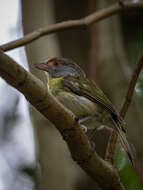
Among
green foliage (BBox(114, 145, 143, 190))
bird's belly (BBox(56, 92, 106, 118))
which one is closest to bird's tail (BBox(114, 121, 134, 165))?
green foliage (BBox(114, 145, 143, 190))

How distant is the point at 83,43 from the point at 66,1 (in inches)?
23.4

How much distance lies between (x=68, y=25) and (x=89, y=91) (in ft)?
2.00

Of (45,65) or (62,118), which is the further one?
(45,65)

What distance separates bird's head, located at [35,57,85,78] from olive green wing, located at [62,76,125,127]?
13.8 inches

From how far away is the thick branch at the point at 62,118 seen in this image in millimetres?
2312

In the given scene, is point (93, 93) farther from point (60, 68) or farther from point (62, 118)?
point (62, 118)

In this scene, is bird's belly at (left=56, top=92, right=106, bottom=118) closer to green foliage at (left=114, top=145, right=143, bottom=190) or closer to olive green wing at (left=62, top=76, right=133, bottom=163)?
olive green wing at (left=62, top=76, right=133, bottom=163)

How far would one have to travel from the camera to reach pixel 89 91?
3.82m

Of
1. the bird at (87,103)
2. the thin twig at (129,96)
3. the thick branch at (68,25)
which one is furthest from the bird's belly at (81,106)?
the thick branch at (68,25)

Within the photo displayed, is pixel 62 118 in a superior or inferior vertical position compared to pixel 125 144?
superior

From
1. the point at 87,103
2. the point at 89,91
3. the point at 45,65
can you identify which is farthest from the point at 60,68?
the point at 87,103

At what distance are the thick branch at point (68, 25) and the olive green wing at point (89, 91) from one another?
51 cm

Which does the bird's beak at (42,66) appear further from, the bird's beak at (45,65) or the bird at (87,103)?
the bird at (87,103)

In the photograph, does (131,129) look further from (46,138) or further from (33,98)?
(33,98)
